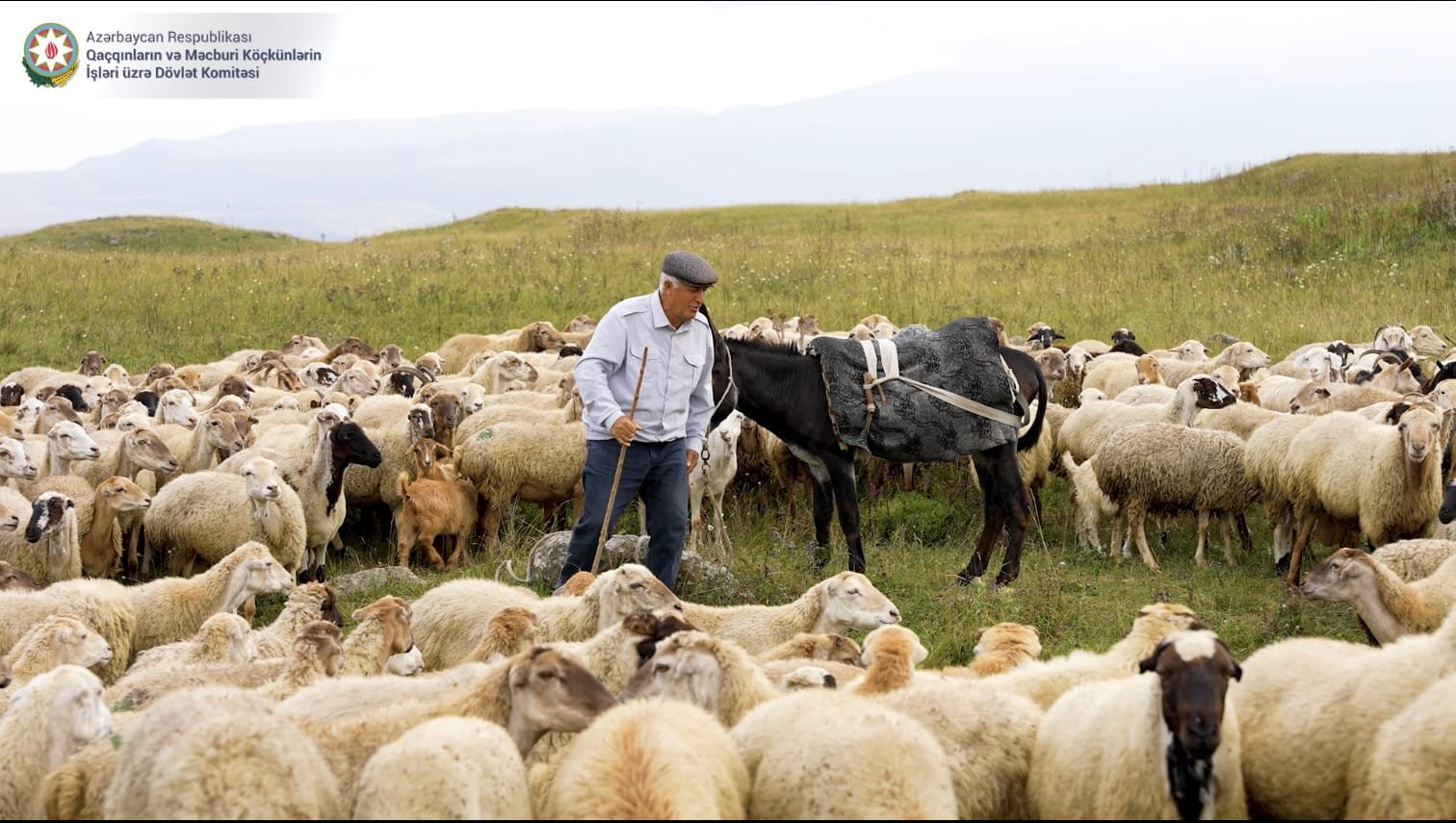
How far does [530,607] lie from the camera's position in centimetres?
827

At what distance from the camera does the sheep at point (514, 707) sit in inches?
213

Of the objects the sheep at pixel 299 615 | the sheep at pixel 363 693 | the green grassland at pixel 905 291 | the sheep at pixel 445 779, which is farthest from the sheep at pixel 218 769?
the green grassland at pixel 905 291

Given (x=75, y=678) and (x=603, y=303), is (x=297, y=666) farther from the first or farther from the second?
(x=603, y=303)

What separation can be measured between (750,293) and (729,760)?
20297 millimetres

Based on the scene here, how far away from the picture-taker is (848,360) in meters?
10.4

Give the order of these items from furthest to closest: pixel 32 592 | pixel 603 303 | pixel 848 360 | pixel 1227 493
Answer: pixel 603 303 → pixel 1227 493 → pixel 848 360 → pixel 32 592

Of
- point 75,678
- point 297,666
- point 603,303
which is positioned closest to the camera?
point 75,678

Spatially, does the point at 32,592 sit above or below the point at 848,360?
below

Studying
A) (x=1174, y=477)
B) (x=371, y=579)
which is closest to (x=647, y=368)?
(x=371, y=579)

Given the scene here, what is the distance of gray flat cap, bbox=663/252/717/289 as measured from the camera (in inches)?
319

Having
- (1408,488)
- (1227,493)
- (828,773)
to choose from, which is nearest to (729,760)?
(828,773)

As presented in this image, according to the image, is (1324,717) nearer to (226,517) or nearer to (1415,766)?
(1415,766)

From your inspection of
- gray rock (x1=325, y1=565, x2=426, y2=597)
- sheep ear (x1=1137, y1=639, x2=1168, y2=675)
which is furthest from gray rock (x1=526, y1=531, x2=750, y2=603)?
sheep ear (x1=1137, y1=639, x2=1168, y2=675)

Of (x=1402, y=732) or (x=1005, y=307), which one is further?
(x=1005, y=307)
